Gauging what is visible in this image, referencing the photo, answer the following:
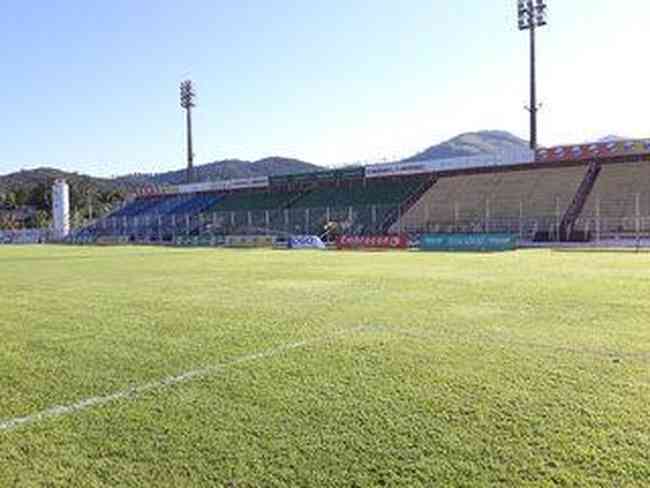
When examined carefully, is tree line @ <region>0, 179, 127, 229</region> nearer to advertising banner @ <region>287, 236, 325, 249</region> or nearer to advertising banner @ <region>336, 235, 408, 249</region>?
advertising banner @ <region>287, 236, 325, 249</region>

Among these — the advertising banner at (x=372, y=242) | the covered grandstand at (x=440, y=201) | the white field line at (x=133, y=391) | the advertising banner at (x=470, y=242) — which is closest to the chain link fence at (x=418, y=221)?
the covered grandstand at (x=440, y=201)

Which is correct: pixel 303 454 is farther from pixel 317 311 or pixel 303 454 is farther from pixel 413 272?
pixel 413 272

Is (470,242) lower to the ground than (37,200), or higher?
lower

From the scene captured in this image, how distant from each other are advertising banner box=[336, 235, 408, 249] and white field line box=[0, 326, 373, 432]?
33489 millimetres

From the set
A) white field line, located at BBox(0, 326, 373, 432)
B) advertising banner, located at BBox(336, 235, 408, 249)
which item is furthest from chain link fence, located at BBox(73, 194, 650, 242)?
white field line, located at BBox(0, 326, 373, 432)

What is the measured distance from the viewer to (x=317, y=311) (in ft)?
37.6

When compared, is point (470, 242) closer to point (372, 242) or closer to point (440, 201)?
point (372, 242)

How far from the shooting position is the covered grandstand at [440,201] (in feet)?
146

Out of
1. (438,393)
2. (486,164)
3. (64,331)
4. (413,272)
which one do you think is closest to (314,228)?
(486,164)

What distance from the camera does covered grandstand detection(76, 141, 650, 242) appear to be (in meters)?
44.4

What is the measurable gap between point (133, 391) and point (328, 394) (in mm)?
1814

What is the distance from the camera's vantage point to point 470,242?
128ft

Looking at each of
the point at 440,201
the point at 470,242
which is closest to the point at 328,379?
the point at 470,242

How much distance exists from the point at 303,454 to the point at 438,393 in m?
1.79
